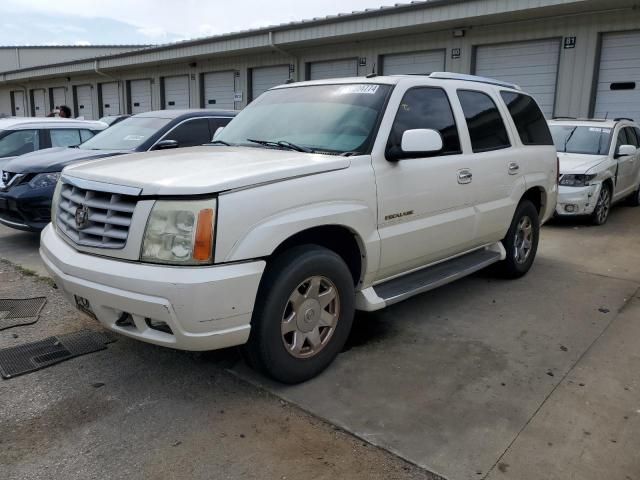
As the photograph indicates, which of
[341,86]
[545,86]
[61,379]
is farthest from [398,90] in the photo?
[545,86]

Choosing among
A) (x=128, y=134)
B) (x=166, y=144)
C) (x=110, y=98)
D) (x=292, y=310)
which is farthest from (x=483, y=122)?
(x=110, y=98)

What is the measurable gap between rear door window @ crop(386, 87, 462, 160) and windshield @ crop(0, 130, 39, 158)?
7024mm

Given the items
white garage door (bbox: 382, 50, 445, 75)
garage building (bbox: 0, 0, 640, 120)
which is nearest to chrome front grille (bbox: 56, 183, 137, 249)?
garage building (bbox: 0, 0, 640, 120)

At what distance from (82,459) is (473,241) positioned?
3.45 m

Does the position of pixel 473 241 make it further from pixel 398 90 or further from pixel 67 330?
pixel 67 330

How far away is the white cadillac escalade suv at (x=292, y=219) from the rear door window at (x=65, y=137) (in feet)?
18.2

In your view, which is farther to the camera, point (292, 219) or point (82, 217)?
point (82, 217)

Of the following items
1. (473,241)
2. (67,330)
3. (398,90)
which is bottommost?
(67,330)

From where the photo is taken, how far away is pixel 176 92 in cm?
2220

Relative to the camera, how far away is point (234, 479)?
2.54 metres

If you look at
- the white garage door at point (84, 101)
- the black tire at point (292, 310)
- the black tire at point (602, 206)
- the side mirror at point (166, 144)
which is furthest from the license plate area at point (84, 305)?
the white garage door at point (84, 101)

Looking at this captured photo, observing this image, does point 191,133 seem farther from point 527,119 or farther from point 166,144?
point 527,119

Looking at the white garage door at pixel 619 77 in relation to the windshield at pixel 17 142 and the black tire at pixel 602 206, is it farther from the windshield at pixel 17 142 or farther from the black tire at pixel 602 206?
the windshield at pixel 17 142

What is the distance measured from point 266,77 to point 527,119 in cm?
1410
